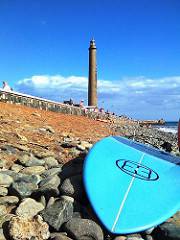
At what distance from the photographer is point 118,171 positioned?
5438mm

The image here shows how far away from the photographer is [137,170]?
219 inches

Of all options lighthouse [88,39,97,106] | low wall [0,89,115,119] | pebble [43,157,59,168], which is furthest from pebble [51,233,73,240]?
lighthouse [88,39,97,106]

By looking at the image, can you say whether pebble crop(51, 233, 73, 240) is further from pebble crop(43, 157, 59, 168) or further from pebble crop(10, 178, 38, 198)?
pebble crop(43, 157, 59, 168)

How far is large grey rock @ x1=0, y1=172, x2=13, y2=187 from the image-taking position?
4.93 meters

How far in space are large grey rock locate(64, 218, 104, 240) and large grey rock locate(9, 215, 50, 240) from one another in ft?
0.82

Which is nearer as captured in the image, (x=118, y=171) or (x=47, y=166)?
(x=118, y=171)

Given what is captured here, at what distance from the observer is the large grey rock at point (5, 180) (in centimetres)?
493

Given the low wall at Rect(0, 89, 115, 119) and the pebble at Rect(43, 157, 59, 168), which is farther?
the low wall at Rect(0, 89, 115, 119)

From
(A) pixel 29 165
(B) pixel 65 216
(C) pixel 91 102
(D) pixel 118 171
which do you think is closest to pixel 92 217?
(B) pixel 65 216

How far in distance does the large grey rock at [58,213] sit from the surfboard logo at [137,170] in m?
1.21

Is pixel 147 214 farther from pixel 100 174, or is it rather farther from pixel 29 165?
pixel 29 165

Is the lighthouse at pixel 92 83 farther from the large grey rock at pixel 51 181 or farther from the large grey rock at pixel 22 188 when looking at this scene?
the large grey rock at pixel 22 188

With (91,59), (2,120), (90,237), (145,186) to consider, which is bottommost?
(90,237)

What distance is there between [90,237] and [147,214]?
808mm
